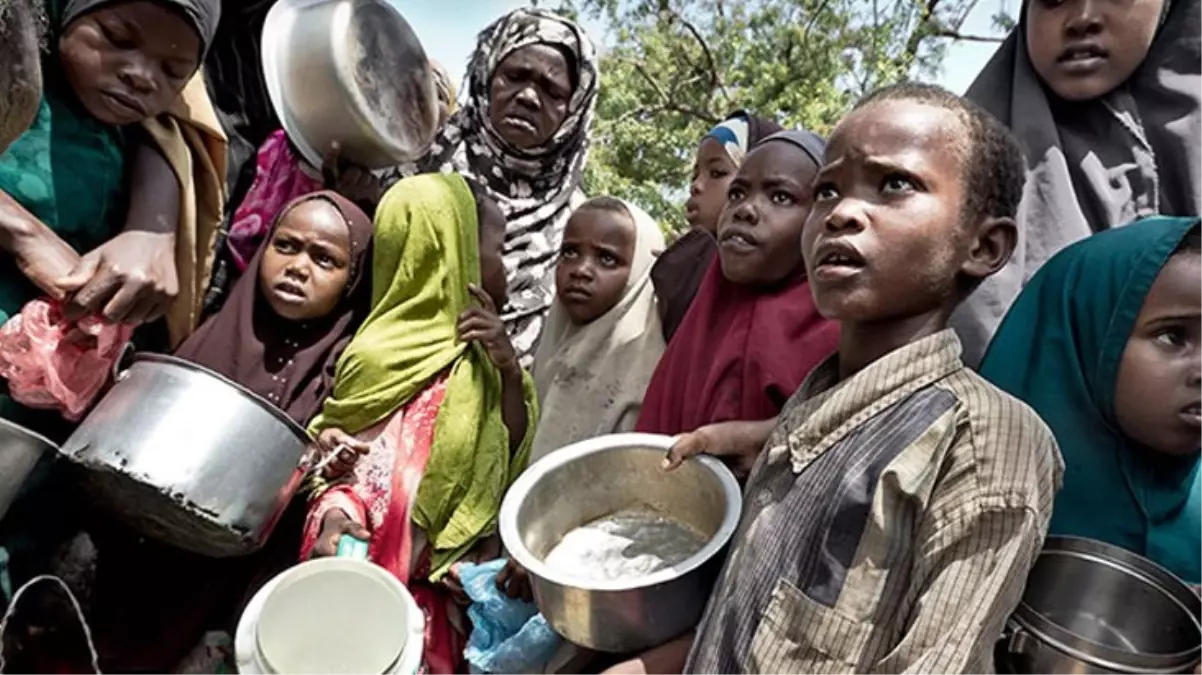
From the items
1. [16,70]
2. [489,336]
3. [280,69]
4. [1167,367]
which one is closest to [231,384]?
[489,336]

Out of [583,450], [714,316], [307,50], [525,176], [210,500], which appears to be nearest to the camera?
[583,450]

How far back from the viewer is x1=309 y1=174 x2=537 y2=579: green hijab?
216cm

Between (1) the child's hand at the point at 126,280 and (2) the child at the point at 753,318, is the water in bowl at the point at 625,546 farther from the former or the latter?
(1) the child's hand at the point at 126,280

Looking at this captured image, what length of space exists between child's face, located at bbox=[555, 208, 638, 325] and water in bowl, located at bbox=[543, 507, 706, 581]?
87 centimetres

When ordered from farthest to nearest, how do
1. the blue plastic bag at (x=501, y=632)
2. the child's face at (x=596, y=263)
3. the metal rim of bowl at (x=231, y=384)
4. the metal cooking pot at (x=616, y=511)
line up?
the child's face at (x=596, y=263) → the metal rim of bowl at (x=231, y=384) → the blue plastic bag at (x=501, y=632) → the metal cooking pot at (x=616, y=511)

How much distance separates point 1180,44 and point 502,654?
1.80 meters

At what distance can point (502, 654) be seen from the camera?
5.65 ft

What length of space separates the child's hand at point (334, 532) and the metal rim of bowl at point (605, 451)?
59 cm

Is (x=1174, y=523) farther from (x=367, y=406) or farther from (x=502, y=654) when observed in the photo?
(x=367, y=406)

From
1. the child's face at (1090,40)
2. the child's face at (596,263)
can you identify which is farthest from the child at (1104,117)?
the child's face at (596,263)

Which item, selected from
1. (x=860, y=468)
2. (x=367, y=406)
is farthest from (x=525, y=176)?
(x=860, y=468)

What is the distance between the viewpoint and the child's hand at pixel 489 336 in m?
2.28

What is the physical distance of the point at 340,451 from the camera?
6.93 ft

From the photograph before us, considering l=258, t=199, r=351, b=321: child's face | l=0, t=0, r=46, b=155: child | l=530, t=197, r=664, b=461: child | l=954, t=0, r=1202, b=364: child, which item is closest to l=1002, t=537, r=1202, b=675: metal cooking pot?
l=954, t=0, r=1202, b=364: child
